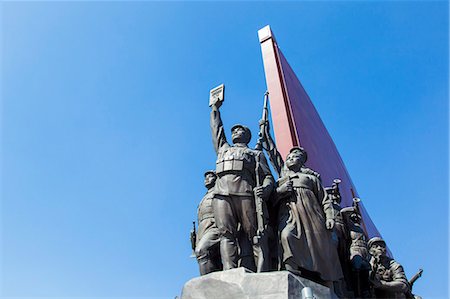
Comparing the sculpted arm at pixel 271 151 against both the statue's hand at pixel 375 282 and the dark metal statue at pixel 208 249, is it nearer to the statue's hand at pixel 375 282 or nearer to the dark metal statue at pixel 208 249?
the dark metal statue at pixel 208 249

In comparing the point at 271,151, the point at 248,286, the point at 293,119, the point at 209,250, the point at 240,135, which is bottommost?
the point at 248,286

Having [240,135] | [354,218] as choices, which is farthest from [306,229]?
[354,218]

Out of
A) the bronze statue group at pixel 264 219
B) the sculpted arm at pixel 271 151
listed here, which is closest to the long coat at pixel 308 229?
the bronze statue group at pixel 264 219

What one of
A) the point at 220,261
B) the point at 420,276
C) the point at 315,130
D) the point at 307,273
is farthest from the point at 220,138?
the point at 315,130

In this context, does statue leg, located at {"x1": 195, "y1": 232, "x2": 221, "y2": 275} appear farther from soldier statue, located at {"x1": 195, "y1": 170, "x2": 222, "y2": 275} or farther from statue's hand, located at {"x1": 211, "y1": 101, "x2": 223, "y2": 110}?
statue's hand, located at {"x1": 211, "y1": 101, "x2": 223, "y2": 110}

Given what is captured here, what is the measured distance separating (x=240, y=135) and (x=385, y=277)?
2949mm

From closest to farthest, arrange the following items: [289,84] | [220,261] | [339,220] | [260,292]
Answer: [260,292] → [220,261] → [339,220] → [289,84]

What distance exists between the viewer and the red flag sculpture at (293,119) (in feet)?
43.4

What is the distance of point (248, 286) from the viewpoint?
4.93 meters

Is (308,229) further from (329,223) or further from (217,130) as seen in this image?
(217,130)

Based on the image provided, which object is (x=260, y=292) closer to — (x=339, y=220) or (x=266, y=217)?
(x=266, y=217)

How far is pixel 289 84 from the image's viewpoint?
15352 millimetres

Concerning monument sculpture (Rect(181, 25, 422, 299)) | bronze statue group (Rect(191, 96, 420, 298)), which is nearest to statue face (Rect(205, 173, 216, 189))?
monument sculpture (Rect(181, 25, 422, 299))

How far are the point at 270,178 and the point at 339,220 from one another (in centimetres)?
151
